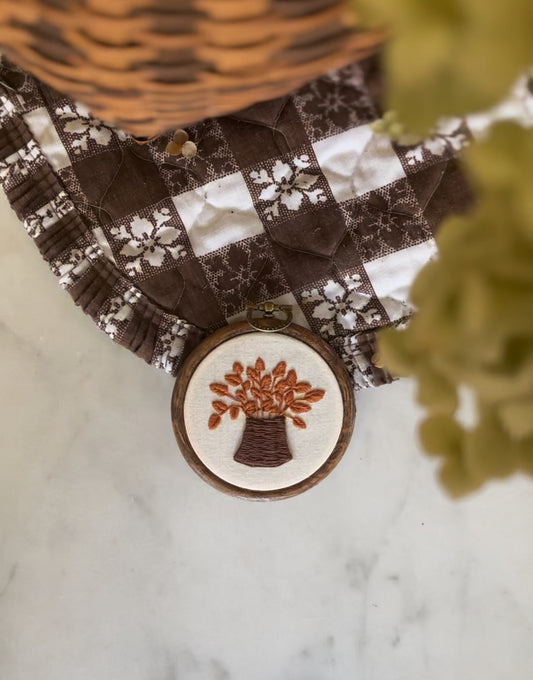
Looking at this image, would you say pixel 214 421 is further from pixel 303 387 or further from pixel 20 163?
pixel 20 163

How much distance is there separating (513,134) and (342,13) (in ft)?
0.33

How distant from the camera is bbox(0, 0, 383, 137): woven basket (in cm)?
22

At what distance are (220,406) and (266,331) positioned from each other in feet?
0.20

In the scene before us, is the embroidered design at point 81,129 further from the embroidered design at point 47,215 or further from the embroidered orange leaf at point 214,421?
the embroidered orange leaf at point 214,421

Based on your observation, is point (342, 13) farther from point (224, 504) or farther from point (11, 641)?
point (11, 641)

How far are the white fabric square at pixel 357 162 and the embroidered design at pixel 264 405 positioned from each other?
0.41 feet

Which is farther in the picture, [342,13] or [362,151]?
[362,151]

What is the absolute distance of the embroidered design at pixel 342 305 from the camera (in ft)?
1.49

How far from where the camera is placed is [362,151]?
17.2 inches

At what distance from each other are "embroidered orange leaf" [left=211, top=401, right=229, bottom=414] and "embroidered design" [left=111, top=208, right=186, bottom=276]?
102 millimetres

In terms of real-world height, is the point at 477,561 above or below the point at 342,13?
below

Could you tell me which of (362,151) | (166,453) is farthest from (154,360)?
(362,151)

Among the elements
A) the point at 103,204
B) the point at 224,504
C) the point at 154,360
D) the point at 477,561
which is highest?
the point at 103,204

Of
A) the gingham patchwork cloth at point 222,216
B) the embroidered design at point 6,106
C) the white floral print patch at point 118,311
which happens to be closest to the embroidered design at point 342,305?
the gingham patchwork cloth at point 222,216
